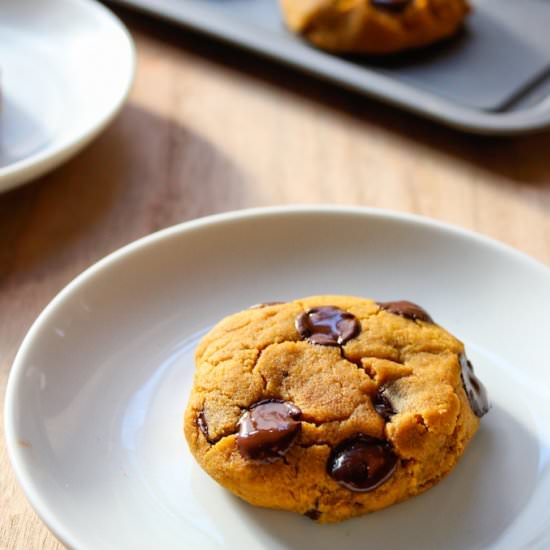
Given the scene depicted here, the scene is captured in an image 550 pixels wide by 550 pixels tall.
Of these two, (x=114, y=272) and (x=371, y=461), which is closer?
(x=371, y=461)

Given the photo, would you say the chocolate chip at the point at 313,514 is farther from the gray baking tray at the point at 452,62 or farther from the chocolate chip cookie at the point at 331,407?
the gray baking tray at the point at 452,62

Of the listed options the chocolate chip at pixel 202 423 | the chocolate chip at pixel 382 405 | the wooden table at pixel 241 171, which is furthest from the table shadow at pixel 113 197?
the chocolate chip at pixel 382 405

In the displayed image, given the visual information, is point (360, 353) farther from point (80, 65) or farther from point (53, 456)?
point (80, 65)

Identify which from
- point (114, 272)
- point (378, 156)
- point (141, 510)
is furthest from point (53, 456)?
point (378, 156)

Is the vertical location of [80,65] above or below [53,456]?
below

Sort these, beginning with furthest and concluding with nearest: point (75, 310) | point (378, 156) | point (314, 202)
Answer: point (378, 156)
point (314, 202)
point (75, 310)

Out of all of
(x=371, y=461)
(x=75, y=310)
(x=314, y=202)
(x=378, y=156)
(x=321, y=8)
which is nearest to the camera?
(x=371, y=461)

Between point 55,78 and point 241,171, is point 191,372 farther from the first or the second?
point 55,78

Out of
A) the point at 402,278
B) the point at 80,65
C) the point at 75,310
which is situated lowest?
the point at 80,65
